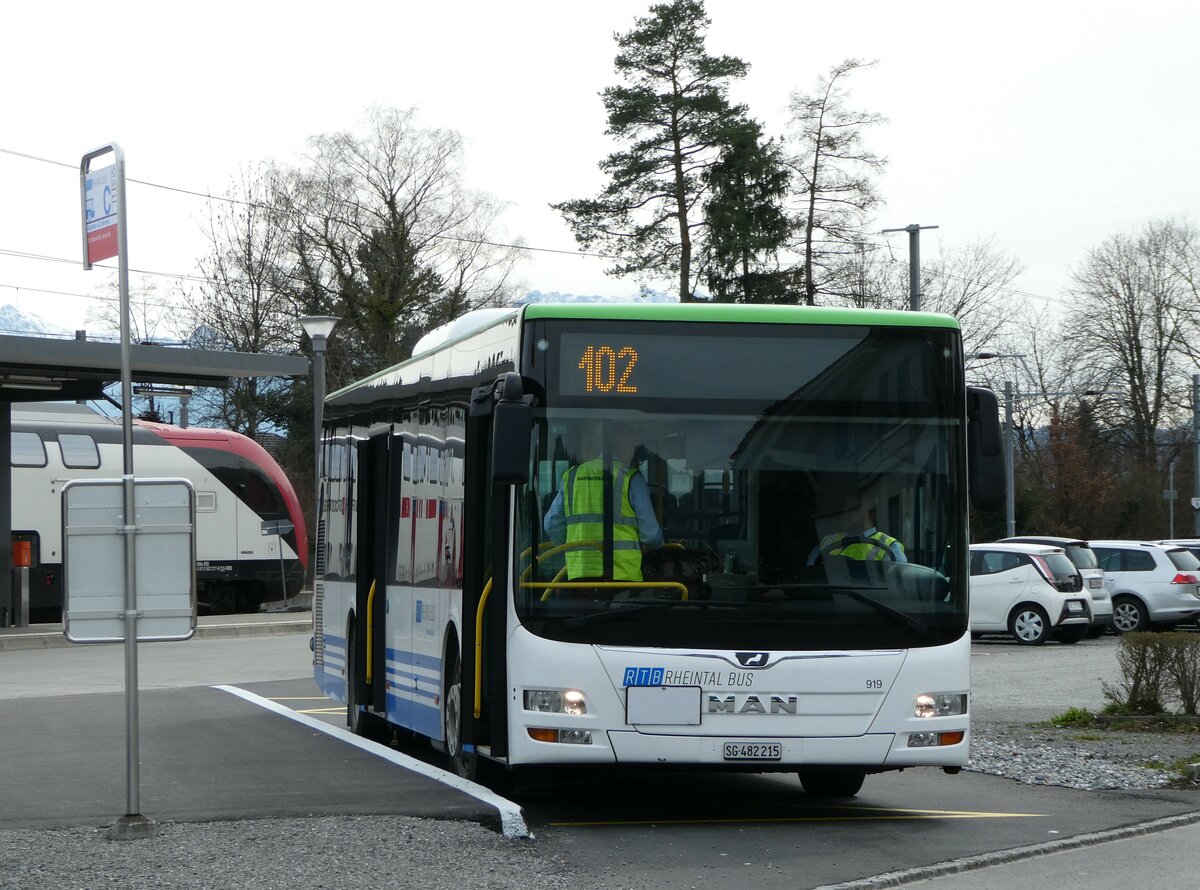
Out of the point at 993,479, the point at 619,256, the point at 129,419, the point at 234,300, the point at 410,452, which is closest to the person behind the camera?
Result: the point at 129,419

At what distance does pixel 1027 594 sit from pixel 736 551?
1940cm

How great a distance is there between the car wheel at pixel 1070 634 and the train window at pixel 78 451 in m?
19.3

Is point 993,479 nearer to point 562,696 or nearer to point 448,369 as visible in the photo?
point 562,696

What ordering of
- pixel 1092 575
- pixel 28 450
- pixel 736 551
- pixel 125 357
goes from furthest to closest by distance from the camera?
pixel 28 450
pixel 1092 575
pixel 736 551
pixel 125 357

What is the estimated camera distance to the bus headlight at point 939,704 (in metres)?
9.41

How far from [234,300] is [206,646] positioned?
1014 inches

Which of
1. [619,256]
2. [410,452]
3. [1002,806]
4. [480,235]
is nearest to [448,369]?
[410,452]

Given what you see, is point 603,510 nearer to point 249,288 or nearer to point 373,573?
point 373,573

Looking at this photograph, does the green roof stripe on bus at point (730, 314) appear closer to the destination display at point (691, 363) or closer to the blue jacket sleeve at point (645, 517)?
the destination display at point (691, 363)

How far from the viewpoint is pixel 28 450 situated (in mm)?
35188

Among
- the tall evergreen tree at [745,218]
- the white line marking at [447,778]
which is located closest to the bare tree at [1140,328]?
the tall evergreen tree at [745,218]

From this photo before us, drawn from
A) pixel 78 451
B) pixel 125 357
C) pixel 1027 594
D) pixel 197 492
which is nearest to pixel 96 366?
pixel 78 451

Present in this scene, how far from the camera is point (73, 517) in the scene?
343 inches

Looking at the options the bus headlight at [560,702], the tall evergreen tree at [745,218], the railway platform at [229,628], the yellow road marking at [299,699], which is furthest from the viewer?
the tall evergreen tree at [745,218]
